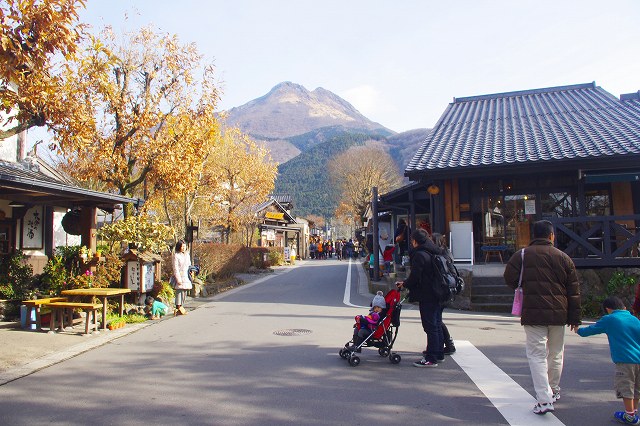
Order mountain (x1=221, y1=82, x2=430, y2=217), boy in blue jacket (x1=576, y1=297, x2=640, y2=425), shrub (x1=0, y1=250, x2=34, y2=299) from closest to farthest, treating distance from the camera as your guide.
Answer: boy in blue jacket (x1=576, y1=297, x2=640, y2=425), shrub (x1=0, y1=250, x2=34, y2=299), mountain (x1=221, y1=82, x2=430, y2=217)

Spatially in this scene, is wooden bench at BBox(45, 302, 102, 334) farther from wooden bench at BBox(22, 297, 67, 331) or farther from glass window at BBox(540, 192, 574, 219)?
glass window at BBox(540, 192, 574, 219)

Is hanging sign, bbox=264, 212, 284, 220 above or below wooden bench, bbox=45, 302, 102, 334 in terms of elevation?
above

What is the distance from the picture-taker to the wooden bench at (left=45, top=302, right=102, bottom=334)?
8586mm

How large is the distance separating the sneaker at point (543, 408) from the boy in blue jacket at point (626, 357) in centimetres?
55

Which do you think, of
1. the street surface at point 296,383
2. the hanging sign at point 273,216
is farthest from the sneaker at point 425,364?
the hanging sign at point 273,216

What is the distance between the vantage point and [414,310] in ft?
38.2

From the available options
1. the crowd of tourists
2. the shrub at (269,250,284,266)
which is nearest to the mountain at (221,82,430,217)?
the crowd of tourists

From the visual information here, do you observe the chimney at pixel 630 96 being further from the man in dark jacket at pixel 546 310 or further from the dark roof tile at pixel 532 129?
the man in dark jacket at pixel 546 310

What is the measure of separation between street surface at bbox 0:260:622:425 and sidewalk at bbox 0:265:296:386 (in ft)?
0.86

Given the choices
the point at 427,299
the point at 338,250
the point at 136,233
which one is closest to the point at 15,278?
the point at 136,233

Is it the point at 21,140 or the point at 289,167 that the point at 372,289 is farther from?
the point at 289,167

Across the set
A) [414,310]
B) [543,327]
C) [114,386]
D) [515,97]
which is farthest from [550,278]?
[515,97]

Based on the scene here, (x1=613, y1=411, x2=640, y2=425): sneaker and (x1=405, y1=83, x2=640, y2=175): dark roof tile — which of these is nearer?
(x1=613, y1=411, x2=640, y2=425): sneaker

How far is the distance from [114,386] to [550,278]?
15.6ft
